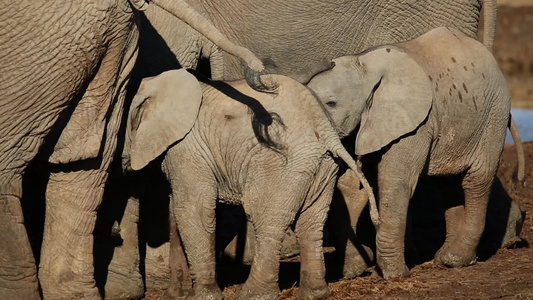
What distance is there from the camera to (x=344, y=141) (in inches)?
325

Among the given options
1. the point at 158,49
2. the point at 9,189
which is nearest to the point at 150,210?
the point at 158,49

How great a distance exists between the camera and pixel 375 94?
26.1ft

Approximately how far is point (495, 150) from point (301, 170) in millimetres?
1687

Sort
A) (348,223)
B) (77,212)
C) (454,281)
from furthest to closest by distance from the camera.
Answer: (348,223)
(454,281)
(77,212)

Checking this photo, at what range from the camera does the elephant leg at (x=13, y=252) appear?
6.83m

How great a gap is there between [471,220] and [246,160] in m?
1.79

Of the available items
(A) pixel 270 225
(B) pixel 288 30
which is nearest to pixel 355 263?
(A) pixel 270 225

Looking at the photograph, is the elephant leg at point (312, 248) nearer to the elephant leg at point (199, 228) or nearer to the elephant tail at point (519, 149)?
the elephant leg at point (199, 228)

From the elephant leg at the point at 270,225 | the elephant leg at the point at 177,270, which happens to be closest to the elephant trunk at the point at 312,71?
the elephant leg at the point at 270,225

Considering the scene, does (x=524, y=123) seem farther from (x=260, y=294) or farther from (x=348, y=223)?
(x=260, y=294)

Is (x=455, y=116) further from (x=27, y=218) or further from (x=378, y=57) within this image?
(x=27, y=218)

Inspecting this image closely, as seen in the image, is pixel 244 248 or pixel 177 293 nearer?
pixel 177 293

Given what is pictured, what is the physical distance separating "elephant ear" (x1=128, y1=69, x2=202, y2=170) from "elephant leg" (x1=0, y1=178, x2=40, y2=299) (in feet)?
3.07

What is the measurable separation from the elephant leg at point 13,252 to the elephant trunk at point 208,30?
120 centimetres
